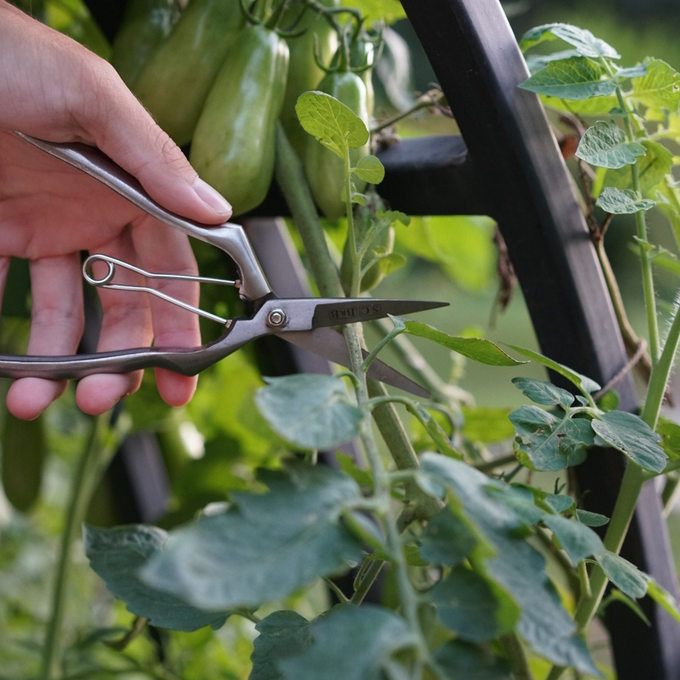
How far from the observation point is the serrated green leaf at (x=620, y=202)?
281 millimetres

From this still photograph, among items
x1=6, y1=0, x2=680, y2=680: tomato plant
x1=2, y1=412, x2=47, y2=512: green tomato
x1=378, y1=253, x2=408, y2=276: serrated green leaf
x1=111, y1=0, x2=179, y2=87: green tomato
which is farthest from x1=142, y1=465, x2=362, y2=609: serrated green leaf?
x1=2, y1=412, x2=47, y2=512: green tomato

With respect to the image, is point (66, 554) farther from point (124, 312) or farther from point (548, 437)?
point (548, 437)

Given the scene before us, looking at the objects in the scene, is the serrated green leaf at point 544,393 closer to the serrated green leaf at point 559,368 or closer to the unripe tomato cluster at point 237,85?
the serrated green leaf at point 559,368

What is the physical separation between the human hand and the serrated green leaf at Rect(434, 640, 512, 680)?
0.74ft

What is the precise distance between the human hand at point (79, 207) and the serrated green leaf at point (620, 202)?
0.55ft

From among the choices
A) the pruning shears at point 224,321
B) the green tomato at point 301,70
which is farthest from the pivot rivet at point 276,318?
the green tomato at point 301,70

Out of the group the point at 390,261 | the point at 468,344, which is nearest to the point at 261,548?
the point at 468,344

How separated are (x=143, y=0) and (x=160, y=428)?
0.41 m

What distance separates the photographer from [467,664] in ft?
0.53

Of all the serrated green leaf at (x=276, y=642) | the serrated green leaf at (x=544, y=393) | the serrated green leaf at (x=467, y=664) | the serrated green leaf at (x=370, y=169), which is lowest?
the serrated green leaf at (x=276, y=642)

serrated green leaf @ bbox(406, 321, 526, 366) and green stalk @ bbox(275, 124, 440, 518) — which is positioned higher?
serrated green leaf @ bbox(406, 321, 526, 366)

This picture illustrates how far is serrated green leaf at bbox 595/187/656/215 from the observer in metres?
0.28

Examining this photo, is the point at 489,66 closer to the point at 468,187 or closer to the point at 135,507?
the point at 468,187

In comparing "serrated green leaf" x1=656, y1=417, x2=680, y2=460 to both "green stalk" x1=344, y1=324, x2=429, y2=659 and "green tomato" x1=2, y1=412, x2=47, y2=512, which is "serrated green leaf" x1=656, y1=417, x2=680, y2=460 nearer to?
"green stalk" x1=344, y1=324, x2=429, y2=659
